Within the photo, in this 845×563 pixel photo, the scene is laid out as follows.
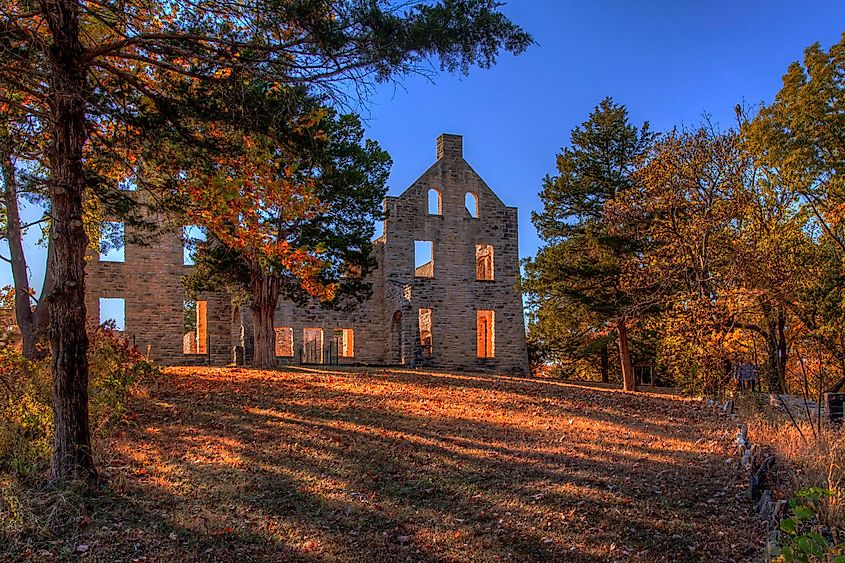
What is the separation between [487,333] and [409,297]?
7084 millimetres

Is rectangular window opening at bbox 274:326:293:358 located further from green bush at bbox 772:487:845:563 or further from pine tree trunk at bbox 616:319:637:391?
green bush at bbox 772:487:845:563

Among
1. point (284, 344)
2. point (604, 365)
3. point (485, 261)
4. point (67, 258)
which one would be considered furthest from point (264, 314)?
point (604, 365)

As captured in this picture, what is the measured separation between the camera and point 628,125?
60.5 feet

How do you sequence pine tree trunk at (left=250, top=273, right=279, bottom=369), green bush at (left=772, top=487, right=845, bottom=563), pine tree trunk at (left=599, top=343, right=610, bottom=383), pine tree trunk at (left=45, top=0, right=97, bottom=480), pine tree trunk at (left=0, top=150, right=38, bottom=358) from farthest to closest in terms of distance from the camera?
pine tree trunk at (left=599, top=343, right=610, bottom=383) → pine tree trunk at (left=250, top=273, right=279, bottom=369) → pine tree trunk at (left=0, top=150, right=38, bottom=358) → pine tree trunk at (left=45, top=0, right=97, bottom=480) → green bush at (left=772, top=487, right=845, bottom=563)

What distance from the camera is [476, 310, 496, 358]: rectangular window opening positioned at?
23.8m

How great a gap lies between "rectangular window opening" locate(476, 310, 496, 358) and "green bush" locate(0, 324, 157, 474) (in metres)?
15.3

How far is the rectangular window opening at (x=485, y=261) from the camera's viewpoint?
2481cm

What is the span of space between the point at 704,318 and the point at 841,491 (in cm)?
568

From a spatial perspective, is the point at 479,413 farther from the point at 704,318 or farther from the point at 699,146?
the point at 699,146

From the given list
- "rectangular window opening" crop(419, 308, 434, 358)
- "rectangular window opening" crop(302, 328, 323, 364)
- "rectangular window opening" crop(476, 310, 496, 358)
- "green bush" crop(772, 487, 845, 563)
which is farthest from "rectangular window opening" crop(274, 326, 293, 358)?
"green bush" crop(772, 487, 845, 563)

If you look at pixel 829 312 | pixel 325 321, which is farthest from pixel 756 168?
pixel 325 321

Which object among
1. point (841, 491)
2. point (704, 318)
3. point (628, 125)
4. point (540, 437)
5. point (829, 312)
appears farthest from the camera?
point (628, 125)

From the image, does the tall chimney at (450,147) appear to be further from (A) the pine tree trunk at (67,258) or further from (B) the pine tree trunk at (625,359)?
(A) the pine tree trunk at (67,258)

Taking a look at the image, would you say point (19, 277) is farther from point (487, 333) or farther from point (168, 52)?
point (487, 333)
